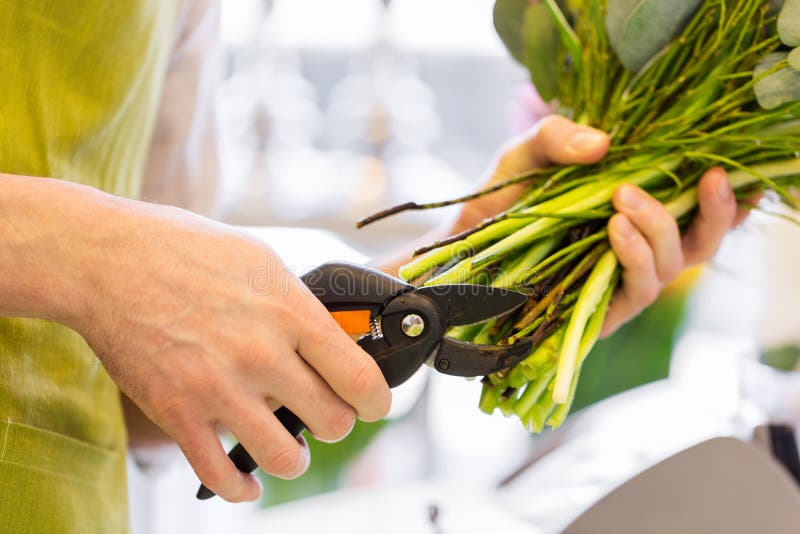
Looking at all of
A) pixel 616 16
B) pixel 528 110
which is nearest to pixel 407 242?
pixel 528 110

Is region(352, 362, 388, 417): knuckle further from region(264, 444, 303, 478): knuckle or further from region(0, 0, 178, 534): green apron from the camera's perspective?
region(0, 0, 178, 534): green apron

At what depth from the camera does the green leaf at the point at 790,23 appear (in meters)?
0.56

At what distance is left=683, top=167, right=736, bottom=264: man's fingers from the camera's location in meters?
0.66

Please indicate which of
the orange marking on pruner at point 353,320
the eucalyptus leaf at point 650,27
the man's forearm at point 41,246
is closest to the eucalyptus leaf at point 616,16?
the eucalyptus leaf at point 650,27

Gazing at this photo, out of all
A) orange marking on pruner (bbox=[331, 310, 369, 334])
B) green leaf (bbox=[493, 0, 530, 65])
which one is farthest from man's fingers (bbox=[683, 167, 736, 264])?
orange marking on pruner (bbox=[331, 310, 369, 334])

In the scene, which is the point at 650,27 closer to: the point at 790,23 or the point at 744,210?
the point at 790,23

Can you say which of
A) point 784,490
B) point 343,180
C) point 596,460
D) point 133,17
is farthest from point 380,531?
point 343,180

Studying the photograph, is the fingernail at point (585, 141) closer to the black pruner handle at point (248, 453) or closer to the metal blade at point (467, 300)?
the metal blade at point (467, 300)

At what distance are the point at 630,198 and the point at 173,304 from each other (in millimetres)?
381

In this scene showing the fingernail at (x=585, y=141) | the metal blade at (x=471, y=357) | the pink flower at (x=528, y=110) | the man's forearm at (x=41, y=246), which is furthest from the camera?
the pink flower at (x=528, y=110)

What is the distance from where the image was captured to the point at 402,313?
533 millimetres

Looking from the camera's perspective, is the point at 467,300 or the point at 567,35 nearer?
the point at 467,300

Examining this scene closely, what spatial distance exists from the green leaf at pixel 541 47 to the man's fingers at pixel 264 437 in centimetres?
43

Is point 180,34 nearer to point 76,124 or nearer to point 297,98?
point 76,124
